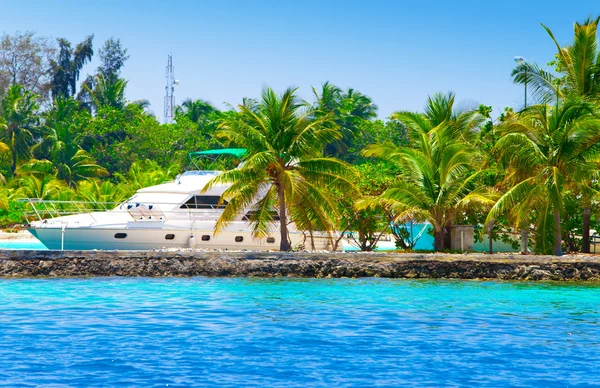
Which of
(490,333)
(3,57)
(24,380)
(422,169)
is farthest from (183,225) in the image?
(3,57)

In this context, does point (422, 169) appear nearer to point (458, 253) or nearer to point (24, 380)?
point (458, 253)

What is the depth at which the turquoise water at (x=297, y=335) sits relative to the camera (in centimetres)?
877

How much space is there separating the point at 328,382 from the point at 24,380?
10.9ft

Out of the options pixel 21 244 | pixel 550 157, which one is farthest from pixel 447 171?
pixel 21 244

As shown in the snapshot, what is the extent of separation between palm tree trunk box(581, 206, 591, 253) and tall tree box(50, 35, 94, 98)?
4510 cm

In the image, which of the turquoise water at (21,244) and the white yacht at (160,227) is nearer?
the white yacht at (160,227)

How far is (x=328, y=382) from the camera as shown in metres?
8.47

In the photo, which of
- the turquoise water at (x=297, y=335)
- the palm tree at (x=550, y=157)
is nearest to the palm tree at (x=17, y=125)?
the turquoise water at (x=297, y=335)

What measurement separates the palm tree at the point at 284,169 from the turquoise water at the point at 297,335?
426 centimetres

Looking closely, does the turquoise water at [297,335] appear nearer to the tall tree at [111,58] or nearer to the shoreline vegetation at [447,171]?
the shoreline vegetation at [447,171]

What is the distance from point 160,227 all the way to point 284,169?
4689 mm

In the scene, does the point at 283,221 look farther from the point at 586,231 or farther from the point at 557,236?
the point at 586,231

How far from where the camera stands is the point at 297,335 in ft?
37.7

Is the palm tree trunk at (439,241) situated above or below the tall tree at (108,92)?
below
